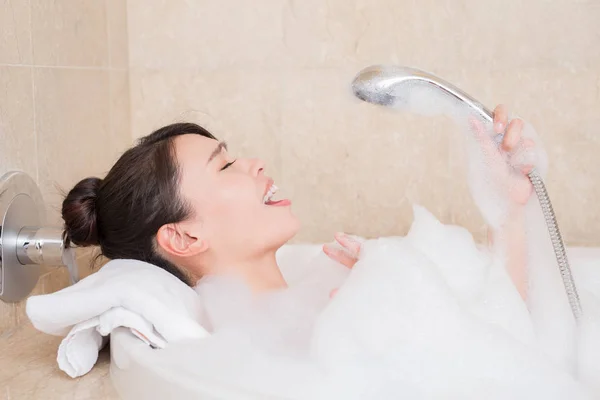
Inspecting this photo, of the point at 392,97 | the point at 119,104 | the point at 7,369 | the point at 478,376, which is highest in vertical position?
the point at 392,97

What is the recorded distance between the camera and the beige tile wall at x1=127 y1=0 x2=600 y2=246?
2029 mm

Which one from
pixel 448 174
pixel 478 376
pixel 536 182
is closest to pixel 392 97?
pixel 536 182

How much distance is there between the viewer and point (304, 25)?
2088mm

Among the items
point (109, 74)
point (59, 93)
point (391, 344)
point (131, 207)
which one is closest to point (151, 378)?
point (391, 344)

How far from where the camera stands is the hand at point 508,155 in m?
1.24

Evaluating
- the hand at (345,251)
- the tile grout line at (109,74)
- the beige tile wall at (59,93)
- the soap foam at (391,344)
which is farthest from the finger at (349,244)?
→ the tile grout line at (109,74)

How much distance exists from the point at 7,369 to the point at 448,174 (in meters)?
1.32

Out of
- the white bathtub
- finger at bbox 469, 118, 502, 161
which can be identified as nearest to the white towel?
the white bathtub

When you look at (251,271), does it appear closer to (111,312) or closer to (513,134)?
(111,312)

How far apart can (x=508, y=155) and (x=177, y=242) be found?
63 cm

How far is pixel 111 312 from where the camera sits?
1147mm

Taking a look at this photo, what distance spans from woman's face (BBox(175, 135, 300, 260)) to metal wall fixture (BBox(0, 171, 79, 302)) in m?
0.28

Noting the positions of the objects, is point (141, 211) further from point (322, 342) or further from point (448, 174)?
point (448, 174)

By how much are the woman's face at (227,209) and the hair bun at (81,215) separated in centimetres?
19
